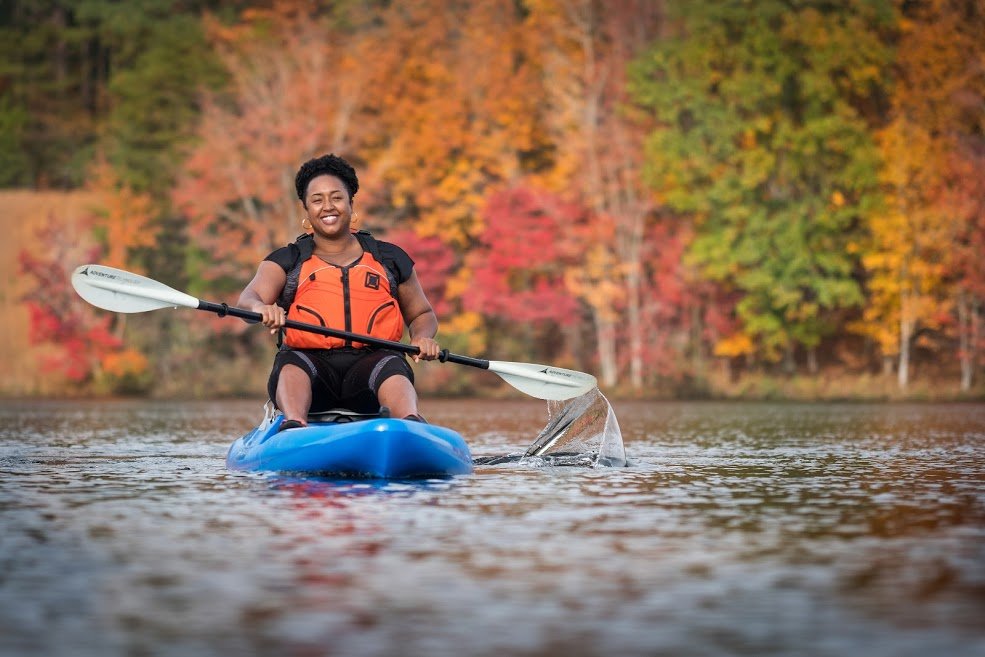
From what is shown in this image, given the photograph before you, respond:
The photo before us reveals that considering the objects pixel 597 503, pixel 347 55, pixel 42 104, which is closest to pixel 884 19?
pixel 347 55

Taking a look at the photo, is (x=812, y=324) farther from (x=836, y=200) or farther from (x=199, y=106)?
(x=199, y=106)

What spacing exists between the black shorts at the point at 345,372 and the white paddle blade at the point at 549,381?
1.53 m

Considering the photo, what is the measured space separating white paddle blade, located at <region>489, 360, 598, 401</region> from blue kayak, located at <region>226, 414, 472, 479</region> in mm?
1611

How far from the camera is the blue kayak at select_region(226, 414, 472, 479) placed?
10.2 metres

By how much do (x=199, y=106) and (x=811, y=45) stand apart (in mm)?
13929

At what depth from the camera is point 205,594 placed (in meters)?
5.90

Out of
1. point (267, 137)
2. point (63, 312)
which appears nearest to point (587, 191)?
point (267, 137)

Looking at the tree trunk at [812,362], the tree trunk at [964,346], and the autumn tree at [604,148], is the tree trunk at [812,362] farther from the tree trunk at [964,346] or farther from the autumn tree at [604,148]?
the autumn tree at [604,148]

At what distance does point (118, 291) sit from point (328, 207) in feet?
5.92

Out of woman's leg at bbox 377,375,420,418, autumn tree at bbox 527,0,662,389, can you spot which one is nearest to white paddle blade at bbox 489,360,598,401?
woman's leg at bbox 377,375,420,418

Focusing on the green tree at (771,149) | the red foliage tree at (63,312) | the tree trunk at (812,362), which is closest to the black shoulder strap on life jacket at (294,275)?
the green tree at (771,149)

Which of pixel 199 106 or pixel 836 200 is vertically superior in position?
pixel 199 106

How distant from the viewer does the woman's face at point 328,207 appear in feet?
37.1

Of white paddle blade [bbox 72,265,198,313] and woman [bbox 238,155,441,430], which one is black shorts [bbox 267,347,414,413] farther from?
white paddle blade [bbox 72,265,198,313]
